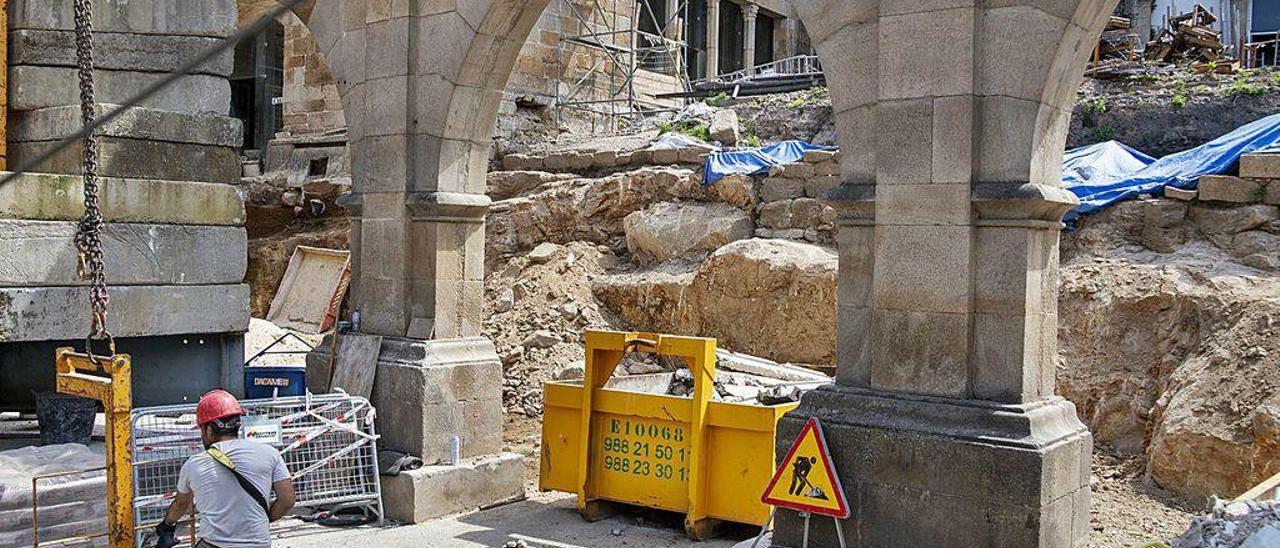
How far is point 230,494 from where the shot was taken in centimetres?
497

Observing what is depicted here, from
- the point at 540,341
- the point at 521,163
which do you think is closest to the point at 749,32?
the point at 521,163

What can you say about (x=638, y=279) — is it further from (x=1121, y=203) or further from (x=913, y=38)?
(x=913, y=38)

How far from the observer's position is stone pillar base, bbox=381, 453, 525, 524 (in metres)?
8.49

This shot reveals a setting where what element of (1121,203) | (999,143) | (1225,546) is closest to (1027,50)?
(999,143)

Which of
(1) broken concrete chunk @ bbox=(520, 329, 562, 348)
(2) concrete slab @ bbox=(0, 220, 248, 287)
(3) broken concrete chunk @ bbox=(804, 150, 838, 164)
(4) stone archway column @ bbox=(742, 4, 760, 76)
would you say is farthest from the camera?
(4) stone archway column @ bbox=(742, 4, 760, 76)

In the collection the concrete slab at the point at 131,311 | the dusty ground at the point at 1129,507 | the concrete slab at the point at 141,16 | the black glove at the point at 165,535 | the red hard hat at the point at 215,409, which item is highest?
the concrete slab at the point at 141,16

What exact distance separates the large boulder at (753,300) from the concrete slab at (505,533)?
5935 millimetres

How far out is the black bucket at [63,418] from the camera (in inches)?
314

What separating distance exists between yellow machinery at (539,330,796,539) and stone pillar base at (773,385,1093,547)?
1.49 m

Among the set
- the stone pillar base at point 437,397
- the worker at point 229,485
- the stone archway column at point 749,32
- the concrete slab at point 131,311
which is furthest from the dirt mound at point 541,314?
the stone archway column at point 749,32

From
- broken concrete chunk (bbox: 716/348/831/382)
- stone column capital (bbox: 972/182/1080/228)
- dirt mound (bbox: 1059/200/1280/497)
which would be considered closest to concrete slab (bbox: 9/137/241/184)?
broken concrete chunk (bbox: 716/348/831/382)

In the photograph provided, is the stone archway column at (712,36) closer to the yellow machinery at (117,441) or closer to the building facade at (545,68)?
the building facade at (545,68)

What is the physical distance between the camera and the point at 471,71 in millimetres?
8844

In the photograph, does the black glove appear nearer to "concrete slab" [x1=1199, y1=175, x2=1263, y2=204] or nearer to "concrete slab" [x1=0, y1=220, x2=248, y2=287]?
"concrete slab" [x1=0, y1=220, x2=248, y2=287]
